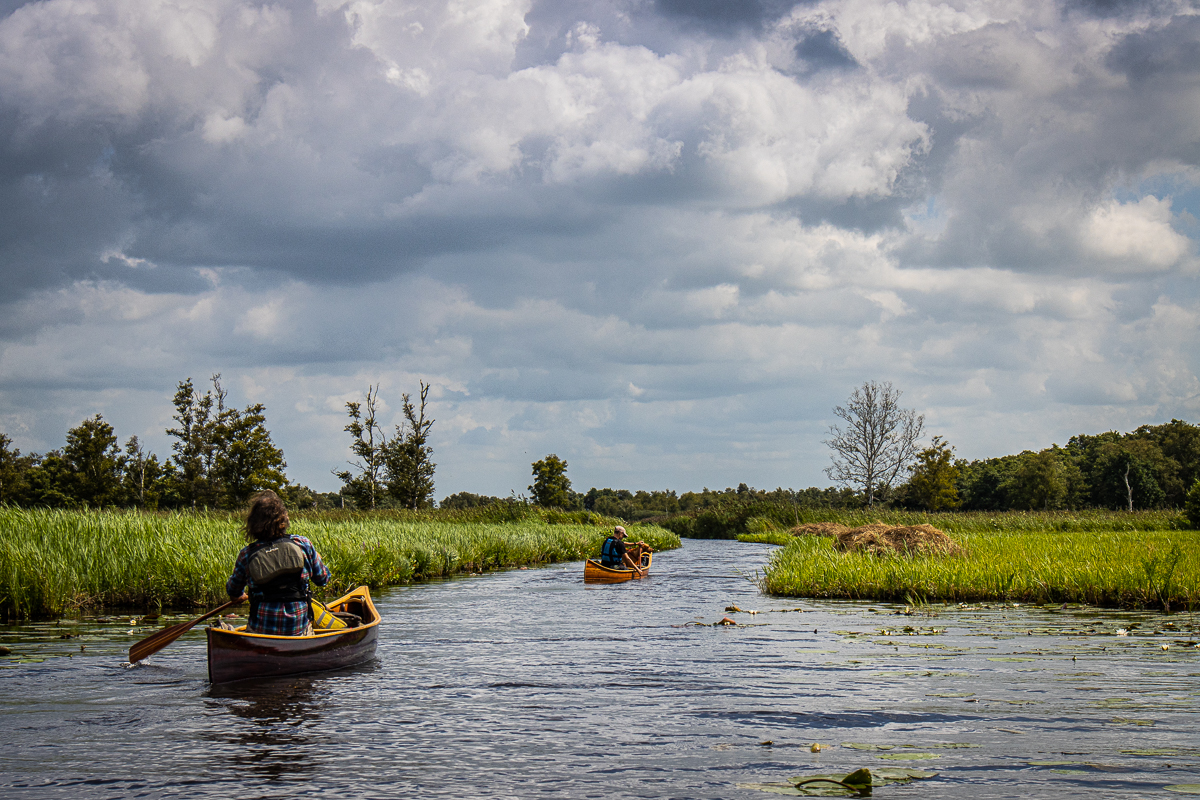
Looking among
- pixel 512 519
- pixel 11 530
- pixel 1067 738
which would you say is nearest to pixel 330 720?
pixel 1067 738

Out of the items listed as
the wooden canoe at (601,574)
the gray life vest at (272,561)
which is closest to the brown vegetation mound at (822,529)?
the wooden canoe at (601,574)

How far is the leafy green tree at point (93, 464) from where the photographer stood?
57.8m

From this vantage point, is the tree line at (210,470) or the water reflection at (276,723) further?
the tree line at (210,470)

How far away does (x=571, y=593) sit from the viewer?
19.1 metres

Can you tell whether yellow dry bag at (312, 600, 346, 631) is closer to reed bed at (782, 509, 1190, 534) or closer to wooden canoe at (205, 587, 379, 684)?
wooden canoe at (205, 587, 379, 684)

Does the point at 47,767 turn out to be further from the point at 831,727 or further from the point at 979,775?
the point at 979,775

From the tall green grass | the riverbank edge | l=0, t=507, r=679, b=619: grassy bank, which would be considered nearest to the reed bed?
the riverbank edge

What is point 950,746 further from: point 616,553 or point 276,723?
point 616,553

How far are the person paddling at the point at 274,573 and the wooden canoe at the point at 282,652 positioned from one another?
0.23 metres

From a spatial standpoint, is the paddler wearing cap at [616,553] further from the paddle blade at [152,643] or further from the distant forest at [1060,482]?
the distant forest at [1060,482]

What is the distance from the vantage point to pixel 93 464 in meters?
58.0

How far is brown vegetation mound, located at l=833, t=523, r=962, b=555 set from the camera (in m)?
20.8

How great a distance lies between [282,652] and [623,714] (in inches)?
140

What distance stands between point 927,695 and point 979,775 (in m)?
2.41
